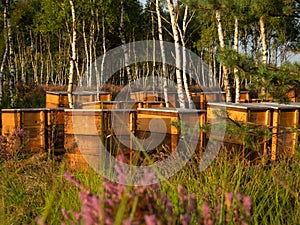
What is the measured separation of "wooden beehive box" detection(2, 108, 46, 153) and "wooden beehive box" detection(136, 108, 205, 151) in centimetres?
239

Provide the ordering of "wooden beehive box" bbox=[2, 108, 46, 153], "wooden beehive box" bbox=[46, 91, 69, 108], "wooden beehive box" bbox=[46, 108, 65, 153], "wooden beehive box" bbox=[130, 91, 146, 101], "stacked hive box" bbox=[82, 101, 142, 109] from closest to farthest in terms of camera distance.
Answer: "wooden beehive box" bbox=[2, 108, 46, 153]
"wooden beehive box" bbox=[46, 108, 65, 153]
"stacked hive box" bbox=[82, 101, 142, 109]
"wooden beehive box" bbox=[46, 91, 69, 108]
"wooden beehive box" bbox=[130, 91, 146, 101]

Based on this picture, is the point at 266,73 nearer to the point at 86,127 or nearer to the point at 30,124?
the point at 86,127

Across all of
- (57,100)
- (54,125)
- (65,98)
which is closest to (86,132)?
(54,125)

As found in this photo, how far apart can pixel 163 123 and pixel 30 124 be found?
3.14 m

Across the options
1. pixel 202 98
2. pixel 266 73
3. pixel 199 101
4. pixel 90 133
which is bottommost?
pixel 90 133

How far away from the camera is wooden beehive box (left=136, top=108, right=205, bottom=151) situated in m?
7.00

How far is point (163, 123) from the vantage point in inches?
281

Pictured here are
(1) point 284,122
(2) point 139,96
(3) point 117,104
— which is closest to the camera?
(1) point 284,122

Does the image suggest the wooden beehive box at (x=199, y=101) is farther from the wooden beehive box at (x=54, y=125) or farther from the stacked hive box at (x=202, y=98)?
the wooden beehive box at (x=54, y=125)

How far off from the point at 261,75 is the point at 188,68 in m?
34.5

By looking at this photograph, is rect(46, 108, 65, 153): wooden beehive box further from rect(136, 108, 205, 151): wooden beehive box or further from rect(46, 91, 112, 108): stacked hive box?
rect(46, 91, 112, 108): stacked hive box

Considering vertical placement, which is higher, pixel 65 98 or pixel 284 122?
pixel 65 98

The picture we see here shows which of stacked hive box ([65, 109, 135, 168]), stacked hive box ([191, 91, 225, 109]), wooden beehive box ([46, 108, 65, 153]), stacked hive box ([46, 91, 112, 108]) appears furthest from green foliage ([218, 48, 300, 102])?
stacked hive box ([191, 91, 225, 109])

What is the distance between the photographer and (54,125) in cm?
831
